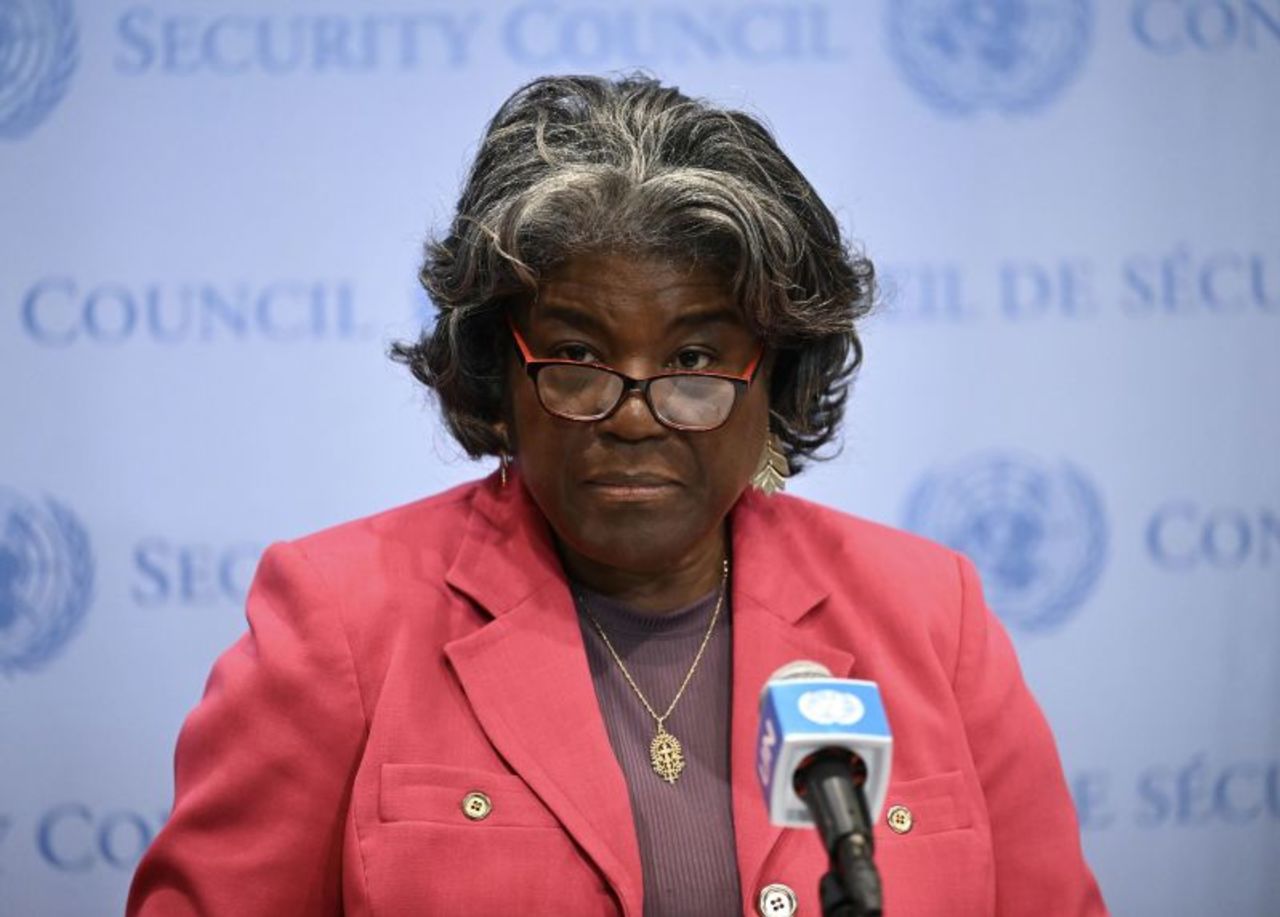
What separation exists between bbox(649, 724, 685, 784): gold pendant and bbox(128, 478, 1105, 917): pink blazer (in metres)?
0.07

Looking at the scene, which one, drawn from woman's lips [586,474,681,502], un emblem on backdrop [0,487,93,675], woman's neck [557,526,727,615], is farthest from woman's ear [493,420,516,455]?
un emblem on backdrop [0,487,93,675]

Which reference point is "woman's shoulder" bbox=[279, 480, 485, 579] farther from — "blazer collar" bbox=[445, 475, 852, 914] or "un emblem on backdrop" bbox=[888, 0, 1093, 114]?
"un emblem on backdrop" bbox=[888, 0, 1093, 114]

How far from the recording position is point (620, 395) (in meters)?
1.99

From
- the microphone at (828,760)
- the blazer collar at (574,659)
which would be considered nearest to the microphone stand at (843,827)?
the microphone at (828,760)

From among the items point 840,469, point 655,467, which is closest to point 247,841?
point 655,467

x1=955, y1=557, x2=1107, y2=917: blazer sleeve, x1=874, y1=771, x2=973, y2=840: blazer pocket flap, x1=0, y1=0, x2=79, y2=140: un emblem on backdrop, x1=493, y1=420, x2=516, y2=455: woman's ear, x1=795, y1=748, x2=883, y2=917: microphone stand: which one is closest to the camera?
x1=795, y1=748, x2=883, y2=917: microphone stand

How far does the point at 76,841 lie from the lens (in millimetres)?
2828

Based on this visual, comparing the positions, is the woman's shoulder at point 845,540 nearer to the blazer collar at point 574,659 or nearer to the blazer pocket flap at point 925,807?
the blazer collar at point 574,659

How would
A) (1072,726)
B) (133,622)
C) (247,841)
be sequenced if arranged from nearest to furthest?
(247,841) < (133,622) < (1072,726)

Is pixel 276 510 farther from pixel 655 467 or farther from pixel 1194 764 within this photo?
pixel 1194 764

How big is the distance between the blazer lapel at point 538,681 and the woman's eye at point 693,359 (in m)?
0.32

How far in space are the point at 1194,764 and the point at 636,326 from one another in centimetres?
159

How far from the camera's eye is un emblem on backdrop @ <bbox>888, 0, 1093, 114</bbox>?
2877 mm

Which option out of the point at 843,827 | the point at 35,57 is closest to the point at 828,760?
the point at 843,827
